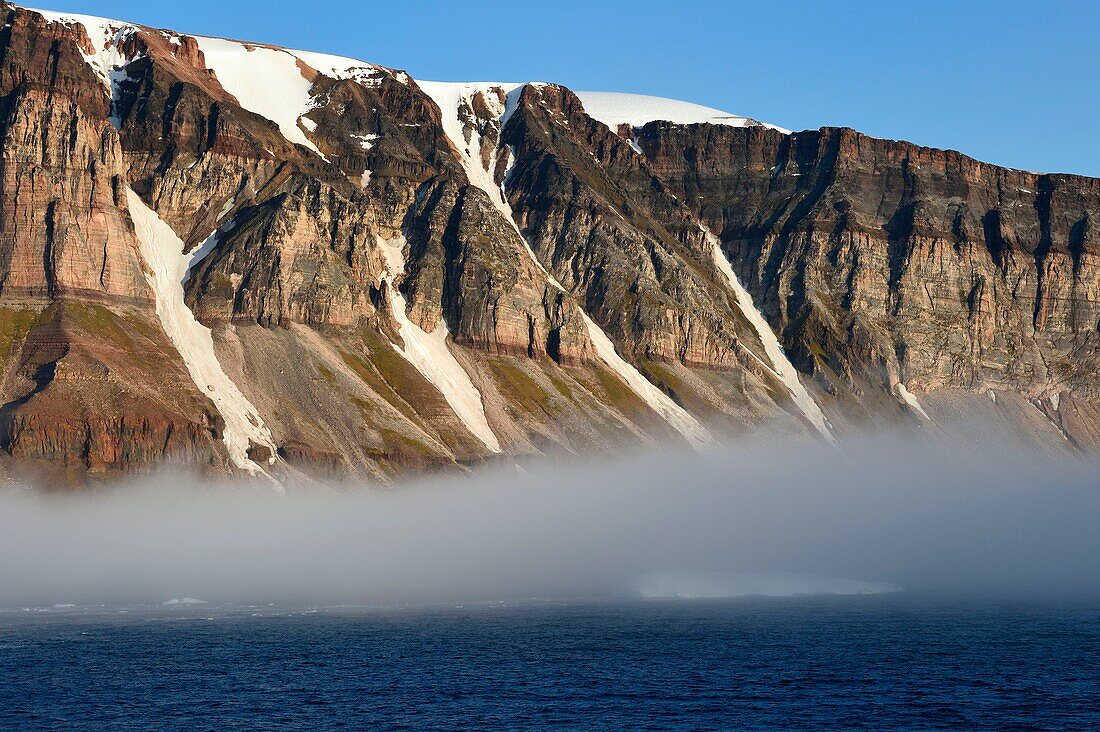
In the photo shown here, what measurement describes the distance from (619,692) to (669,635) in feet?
153

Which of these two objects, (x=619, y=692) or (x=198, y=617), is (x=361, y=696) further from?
(x=198, y=617)

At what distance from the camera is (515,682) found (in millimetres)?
125000

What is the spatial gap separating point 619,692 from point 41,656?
5800cm

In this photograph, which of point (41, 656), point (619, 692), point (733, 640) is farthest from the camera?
point (733, 640)

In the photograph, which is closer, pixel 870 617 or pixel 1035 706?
pixel 1035 706

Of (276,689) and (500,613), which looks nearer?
(276,689)

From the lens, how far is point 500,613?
198375 mm

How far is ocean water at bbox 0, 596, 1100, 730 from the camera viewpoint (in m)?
108

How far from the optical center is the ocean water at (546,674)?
353 ft

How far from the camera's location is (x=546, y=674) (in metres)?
130

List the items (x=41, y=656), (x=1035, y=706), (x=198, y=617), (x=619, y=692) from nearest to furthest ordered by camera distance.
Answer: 1. (x=1035, y=706)
2. (x=619, y=692)
3. (x=41, y=656)
4. (x=198, y=617)

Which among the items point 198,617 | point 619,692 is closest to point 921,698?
point 619,692

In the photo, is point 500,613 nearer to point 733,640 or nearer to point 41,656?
point 733,640

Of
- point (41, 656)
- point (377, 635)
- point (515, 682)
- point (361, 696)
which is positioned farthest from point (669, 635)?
point (41, 656)
